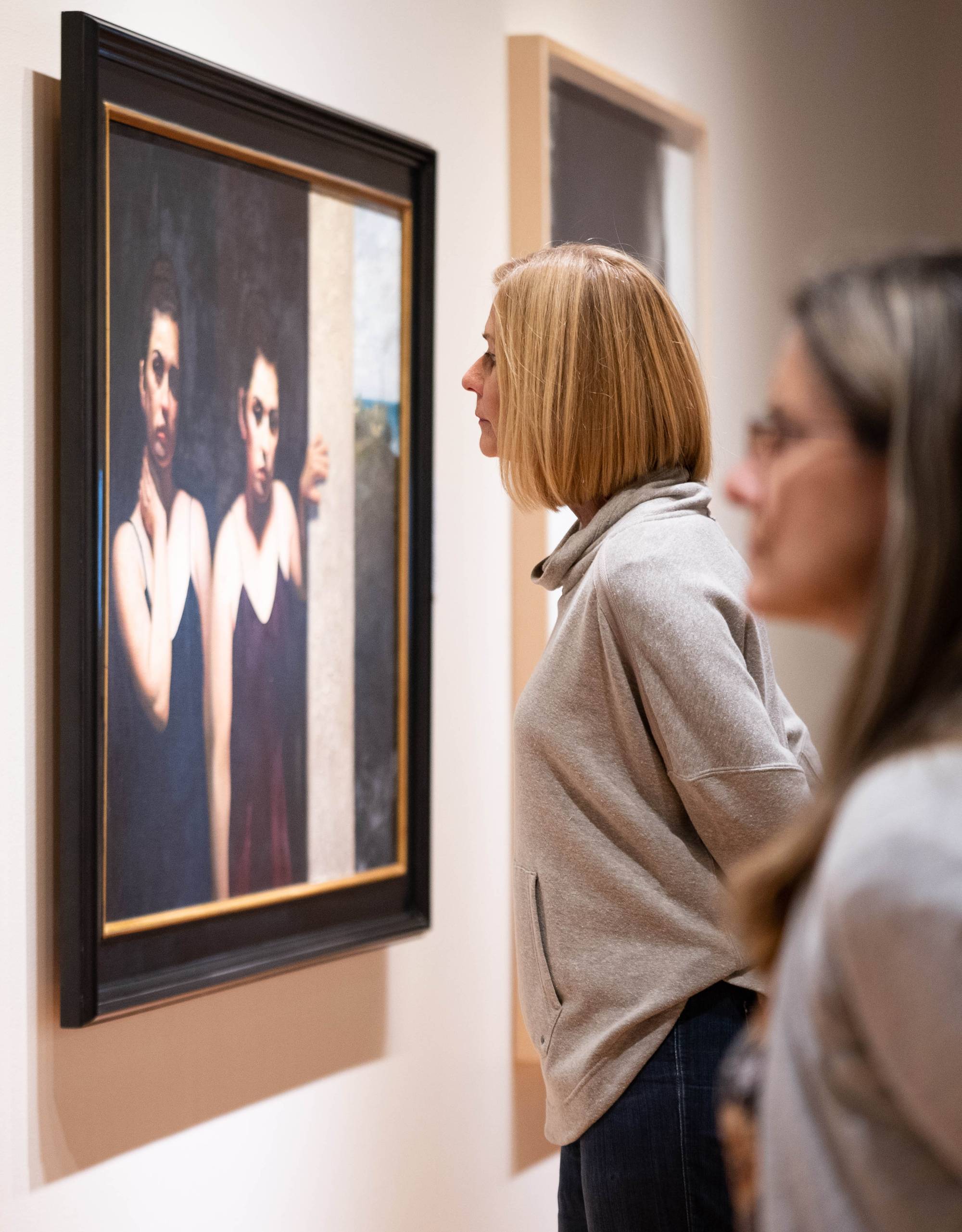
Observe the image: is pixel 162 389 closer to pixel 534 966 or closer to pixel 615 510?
pixel 615 510

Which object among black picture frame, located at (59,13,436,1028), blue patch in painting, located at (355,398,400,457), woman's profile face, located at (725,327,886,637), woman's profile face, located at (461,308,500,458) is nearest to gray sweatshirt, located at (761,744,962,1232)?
woman's profile face, located at (725,327,886,637)

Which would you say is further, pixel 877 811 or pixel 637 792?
pixel 637 792

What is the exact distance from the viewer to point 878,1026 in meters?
0.59

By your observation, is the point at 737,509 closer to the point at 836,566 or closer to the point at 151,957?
the point at 151,957

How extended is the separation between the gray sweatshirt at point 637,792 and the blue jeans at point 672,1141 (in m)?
0.02

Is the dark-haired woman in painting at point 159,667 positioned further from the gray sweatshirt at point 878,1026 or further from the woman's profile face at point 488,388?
the gray sweatshirt at point 878,1026

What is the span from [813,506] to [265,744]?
1.32m

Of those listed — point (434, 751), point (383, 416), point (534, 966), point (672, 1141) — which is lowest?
point (672, 1141)

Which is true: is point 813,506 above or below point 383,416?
below

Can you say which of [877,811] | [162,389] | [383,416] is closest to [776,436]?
[877,811]

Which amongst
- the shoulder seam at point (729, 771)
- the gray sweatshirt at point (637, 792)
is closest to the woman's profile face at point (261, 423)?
the gray sweatshirt at point (637, 792)

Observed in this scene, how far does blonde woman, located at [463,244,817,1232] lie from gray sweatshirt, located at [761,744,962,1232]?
628 millimetres

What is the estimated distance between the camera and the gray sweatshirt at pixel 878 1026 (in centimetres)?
57

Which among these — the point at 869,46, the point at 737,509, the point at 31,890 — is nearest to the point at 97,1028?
the point at 31,890
